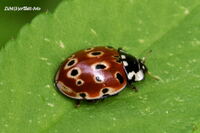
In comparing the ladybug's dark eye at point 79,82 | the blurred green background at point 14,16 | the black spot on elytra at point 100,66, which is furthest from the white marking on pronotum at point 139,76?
the blurred green background at point 14,16

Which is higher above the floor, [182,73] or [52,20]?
[52,20]

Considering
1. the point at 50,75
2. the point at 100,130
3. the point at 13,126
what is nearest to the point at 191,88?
the point at 100,130

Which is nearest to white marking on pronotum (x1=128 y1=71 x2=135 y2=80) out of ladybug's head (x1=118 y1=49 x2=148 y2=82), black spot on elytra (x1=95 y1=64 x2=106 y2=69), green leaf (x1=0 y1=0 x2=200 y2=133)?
ladybug's head (x1=118 y1=49 x2=148 y2=82)

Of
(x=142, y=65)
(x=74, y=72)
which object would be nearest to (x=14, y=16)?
(x=74, y=72)

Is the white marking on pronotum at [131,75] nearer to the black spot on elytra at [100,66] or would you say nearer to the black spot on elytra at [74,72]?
the black spot on elytra at [100,66]

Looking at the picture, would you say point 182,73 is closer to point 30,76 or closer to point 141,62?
point 141,62

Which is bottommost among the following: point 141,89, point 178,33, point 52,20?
point 141,89
